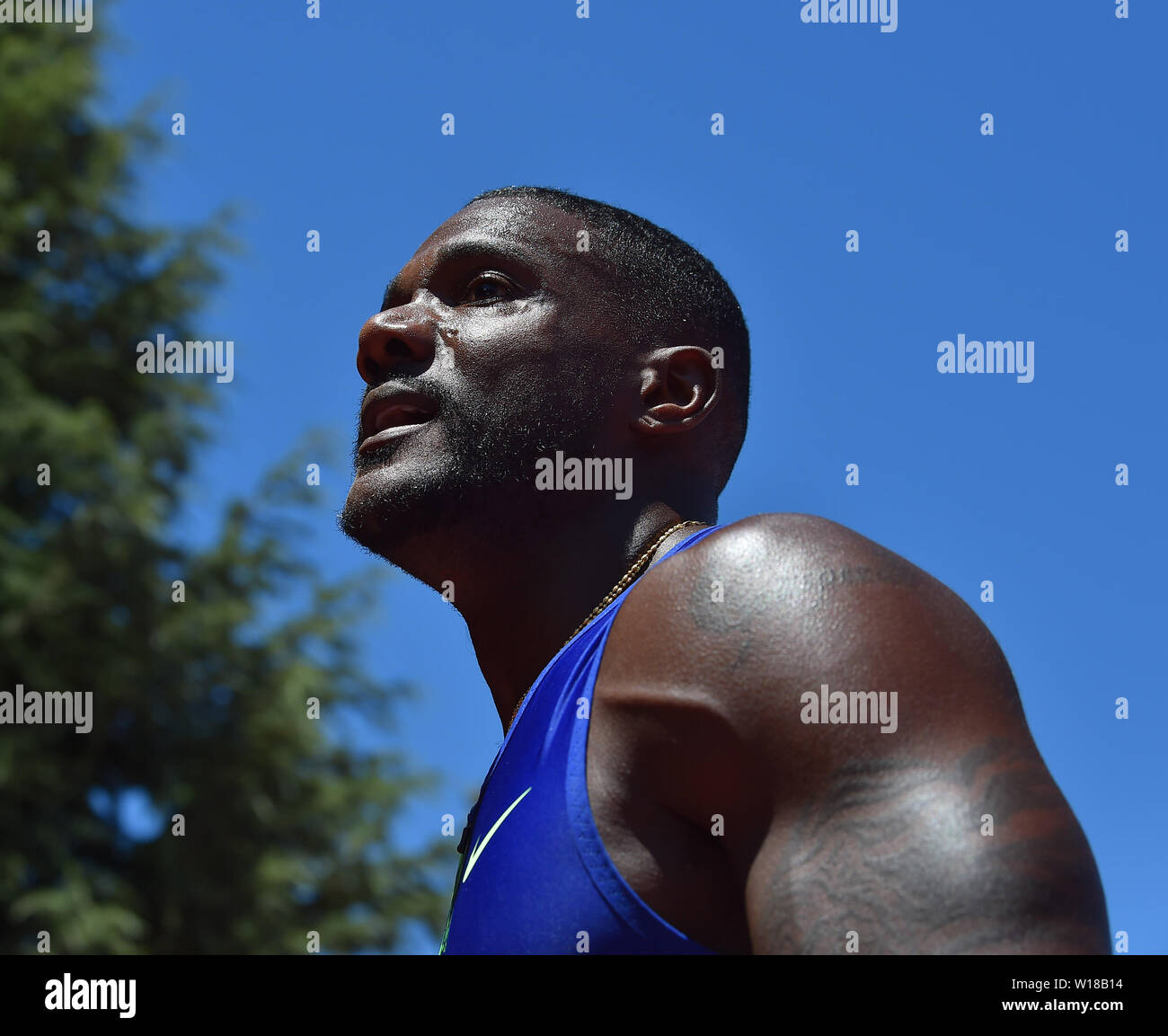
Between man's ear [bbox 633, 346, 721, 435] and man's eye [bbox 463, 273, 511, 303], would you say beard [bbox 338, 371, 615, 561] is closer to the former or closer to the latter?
man's ear [bbox 633, 346, 721, 435]

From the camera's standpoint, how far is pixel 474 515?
10.4ft

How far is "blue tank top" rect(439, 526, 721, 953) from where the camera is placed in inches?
89.6

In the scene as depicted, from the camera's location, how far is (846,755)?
2102mm

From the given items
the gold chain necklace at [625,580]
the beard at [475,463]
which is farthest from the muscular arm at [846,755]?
the beard at [475,463]

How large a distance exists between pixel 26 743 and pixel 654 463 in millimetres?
10966

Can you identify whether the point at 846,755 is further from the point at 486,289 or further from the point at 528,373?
the point at 486,289

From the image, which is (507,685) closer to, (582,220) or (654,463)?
(654,463)

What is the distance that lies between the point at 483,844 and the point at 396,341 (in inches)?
47.4

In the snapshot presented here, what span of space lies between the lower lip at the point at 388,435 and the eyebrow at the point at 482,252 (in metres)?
0.38

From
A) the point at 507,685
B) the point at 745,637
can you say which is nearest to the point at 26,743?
the point at 507,685

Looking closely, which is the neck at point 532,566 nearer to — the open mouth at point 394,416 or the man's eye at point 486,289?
the open mouth at point 394,416

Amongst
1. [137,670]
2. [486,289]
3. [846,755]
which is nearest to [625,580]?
[486,289]

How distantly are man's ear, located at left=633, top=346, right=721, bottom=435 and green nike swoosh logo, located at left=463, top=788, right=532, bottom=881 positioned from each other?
1.00 metres

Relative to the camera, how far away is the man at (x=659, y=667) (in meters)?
2.03
